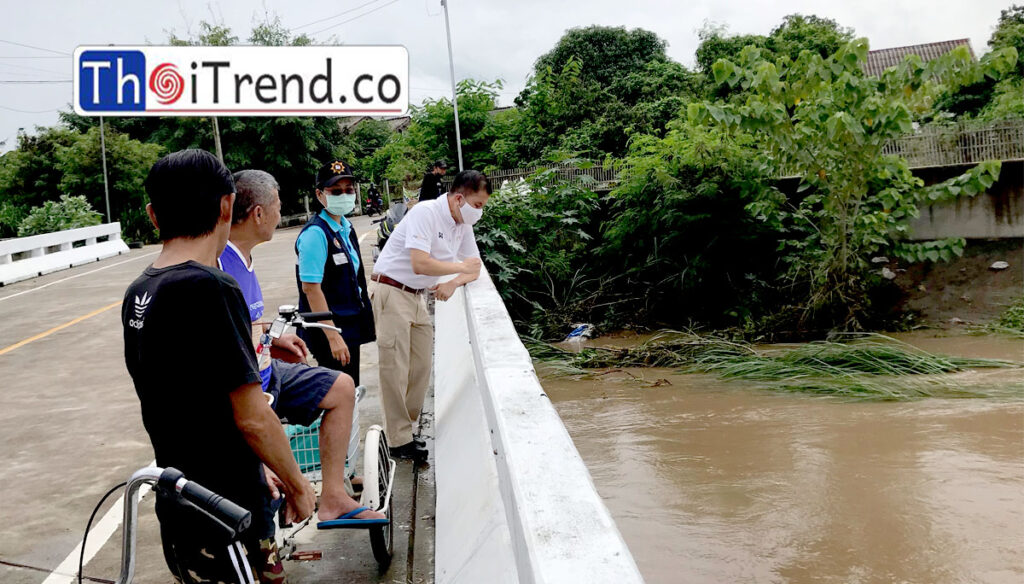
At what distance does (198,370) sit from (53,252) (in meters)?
22.7

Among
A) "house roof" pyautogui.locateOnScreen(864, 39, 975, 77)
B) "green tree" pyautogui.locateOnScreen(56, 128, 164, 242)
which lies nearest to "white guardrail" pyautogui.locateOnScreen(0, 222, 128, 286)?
"green tree" pyautogui.locateOnScreen(56, 128, 164, 242)

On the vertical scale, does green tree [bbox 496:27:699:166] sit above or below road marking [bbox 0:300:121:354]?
above

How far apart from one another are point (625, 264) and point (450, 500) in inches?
383

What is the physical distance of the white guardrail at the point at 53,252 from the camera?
18.4m

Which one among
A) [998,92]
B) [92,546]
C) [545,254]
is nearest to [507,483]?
[92,546]

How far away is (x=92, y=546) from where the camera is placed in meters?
4.56

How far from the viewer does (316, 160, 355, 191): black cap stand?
5129mm

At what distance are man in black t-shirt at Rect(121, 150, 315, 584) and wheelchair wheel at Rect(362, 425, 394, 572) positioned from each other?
1.36 metres

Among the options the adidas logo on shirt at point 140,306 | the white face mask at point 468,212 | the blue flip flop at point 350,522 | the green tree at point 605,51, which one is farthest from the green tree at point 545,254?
the green tree at point 605,51

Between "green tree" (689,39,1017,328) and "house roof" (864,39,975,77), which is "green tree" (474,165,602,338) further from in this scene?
"house roof" (864,39,975,77)

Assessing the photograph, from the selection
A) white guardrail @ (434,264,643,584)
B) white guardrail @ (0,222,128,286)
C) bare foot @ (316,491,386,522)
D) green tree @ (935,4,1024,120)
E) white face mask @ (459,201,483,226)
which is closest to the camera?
white guardrail @ (434,264,643,584)

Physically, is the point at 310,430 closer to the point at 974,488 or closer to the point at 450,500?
the point at 450,500

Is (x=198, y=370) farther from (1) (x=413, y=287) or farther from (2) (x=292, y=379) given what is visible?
(1) (x=413, y=287)

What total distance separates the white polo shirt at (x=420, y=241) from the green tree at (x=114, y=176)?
1381 inches
